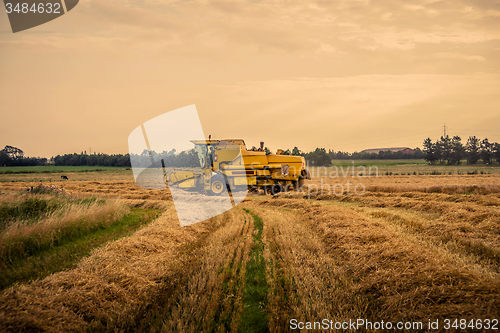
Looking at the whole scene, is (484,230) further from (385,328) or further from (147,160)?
(147,160)

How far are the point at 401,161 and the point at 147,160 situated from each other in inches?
3458

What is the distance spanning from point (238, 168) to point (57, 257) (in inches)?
504

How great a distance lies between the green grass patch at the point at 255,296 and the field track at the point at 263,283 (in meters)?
0.02

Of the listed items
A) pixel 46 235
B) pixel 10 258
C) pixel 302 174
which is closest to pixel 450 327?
pixel 10 258

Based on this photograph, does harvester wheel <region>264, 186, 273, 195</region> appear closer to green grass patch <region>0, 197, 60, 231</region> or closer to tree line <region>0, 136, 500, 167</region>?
green grass patch <region>0, 197, 60, 231</region>

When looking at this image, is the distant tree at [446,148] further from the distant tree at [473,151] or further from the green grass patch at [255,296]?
the green grass patch at [255,296]

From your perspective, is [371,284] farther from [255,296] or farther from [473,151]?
[473,151]

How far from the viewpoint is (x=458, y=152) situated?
7931cm

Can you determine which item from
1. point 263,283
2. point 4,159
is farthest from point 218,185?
point 4,159

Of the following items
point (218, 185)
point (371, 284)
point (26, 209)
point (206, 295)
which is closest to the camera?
point (206, 295)

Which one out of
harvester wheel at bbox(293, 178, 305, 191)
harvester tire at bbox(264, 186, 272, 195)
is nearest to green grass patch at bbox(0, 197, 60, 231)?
harvester tire at bbox(264, 186, 272, 195)

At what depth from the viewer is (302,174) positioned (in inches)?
744

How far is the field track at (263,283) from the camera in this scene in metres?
3.65

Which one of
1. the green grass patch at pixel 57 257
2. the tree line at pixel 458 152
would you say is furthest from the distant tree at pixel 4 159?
the tree line at pixel 458 152
